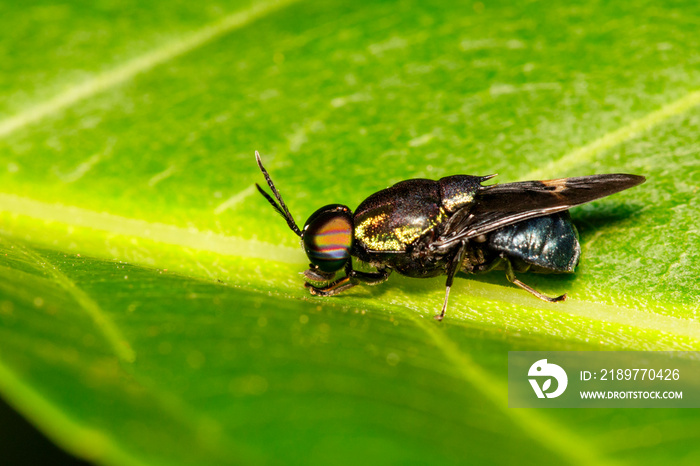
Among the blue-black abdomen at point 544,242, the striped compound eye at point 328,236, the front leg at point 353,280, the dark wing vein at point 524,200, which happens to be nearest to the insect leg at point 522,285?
the blue-black abdomen at point 544,242

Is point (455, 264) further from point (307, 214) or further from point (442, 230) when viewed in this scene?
point (307, 214)

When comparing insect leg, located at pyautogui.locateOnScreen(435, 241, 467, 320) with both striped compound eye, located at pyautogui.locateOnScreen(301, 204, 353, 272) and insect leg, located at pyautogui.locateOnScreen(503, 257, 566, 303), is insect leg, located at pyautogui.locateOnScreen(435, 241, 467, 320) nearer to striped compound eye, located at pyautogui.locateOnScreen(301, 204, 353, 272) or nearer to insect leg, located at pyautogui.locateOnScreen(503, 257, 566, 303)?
insect leg, located at pyautogui.locateOnScreen(503, 257, 566, 303)

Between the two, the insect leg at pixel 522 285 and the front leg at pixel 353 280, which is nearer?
the insect leg at pixel 522 285

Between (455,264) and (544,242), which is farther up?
(544,242)

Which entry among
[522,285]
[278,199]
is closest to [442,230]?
[522,285]

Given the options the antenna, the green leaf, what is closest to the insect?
the antenna

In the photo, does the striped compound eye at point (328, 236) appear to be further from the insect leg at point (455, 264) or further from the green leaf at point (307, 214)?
the insect leg at point (455, 264)
